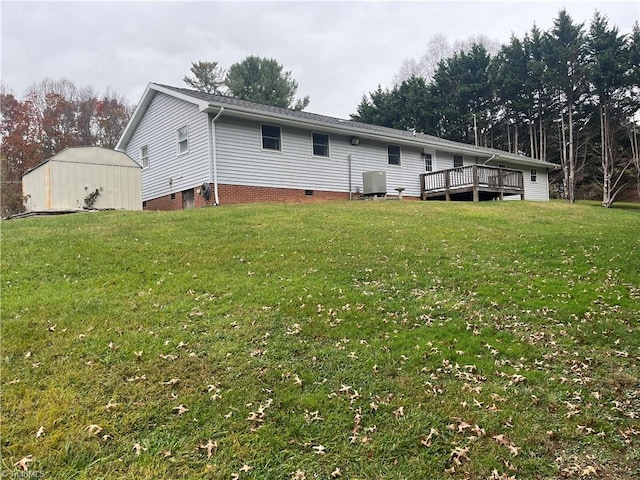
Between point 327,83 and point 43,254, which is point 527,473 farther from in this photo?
point 327,83

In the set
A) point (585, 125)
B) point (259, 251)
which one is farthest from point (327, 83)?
point (259, 251)

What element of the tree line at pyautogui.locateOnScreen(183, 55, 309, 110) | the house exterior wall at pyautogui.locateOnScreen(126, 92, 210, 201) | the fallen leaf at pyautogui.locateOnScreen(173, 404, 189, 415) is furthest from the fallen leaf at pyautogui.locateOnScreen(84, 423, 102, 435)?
the tree line at pyautogui.locateOnScreen(183, 55, 309, 110)

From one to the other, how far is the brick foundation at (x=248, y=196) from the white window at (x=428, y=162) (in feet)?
16.6

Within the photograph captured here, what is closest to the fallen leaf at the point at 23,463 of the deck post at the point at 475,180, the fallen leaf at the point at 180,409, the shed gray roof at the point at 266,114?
the fallen leaf at the point at 180,409

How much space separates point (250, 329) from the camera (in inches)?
182

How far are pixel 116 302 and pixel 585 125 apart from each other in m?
35.3

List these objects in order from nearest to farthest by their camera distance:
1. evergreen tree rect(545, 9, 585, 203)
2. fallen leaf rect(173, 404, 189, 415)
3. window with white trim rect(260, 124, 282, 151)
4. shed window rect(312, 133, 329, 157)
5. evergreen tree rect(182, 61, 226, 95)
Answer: fallen leaf rect(173, 404, 189, 415), window with white trim rect(260, 124, 282, 151), shed window rect(312, 133, 329, 157), evergreen tree rect(545, 9, 585, 203), evergreen tree rect(182, 61, 226, 95)

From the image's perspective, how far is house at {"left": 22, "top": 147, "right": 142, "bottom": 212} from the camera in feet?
41.9

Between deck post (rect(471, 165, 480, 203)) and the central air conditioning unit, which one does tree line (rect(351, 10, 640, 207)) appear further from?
the central air conditioning unit

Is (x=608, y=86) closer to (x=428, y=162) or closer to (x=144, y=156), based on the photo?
(x=428, y=162)

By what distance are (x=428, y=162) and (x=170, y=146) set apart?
11776 millimetres

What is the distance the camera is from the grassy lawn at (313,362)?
2.87m

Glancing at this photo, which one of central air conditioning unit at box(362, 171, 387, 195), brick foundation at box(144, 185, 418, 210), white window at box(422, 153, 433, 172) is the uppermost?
white window at box(422, 153, 433, 172)

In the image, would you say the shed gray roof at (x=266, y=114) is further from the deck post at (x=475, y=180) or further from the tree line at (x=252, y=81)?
the tree line at (x=252, y=81)
